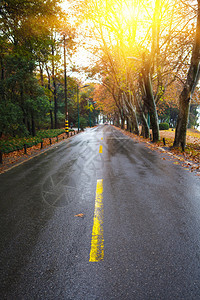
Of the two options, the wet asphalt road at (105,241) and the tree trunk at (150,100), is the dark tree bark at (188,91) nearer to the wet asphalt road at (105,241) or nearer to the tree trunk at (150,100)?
the tree trunk at (150,100)

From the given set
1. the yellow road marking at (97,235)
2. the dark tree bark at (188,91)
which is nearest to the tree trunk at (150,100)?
the dark tree bark at (188,91)

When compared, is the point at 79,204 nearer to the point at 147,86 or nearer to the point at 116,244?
the point at 116,244

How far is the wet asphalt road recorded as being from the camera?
6.77ft

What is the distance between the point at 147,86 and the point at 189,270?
14.4m

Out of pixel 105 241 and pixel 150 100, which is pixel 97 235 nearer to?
pixel 105 241

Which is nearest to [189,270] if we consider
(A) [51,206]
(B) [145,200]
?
(B) [145,200]

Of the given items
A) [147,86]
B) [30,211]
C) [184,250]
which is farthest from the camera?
[147,86]

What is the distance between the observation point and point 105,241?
284 cm

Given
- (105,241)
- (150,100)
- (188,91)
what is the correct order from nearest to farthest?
(105,241) < (188,91) < (150,100)

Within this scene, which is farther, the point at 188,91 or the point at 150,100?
the point at 150,100

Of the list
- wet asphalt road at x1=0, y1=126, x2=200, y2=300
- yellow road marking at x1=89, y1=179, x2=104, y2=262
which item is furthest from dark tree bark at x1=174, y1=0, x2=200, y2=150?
yellow road marking at x1=89, y1=179, x2=104, y2=262

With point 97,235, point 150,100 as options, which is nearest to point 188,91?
point 150,100

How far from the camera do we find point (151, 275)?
2184mm

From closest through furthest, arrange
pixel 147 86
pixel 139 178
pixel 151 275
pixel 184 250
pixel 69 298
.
Answer: pixel 69 298 → pixel 151 275 → pixel 184 250 → pixel 139 178 → pixel 147 86
